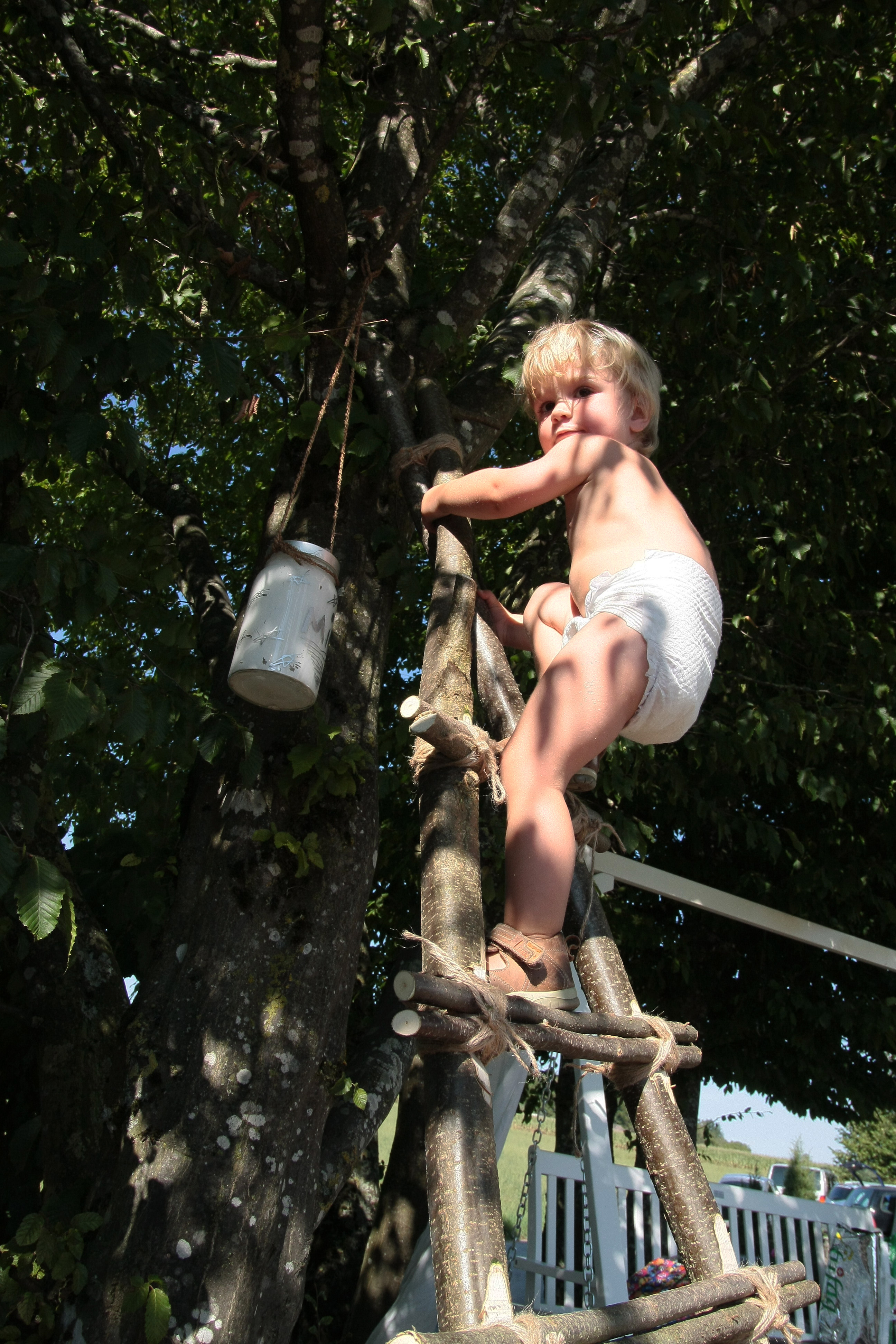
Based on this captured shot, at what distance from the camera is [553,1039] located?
1318mm

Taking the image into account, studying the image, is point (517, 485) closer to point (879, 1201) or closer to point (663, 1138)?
point (663, 1138)

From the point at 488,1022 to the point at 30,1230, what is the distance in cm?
140

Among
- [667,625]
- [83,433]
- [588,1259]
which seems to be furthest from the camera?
[588,1259]

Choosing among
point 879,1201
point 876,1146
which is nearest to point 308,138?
point 879,1201

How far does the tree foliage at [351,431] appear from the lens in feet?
7.41

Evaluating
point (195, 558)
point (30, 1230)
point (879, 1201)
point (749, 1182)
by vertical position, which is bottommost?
point (879, 1201)

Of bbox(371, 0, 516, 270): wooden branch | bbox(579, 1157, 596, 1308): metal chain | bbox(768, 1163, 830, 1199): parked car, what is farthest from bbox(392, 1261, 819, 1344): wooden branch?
bbox(768, 1163, 830, 1199): parked car

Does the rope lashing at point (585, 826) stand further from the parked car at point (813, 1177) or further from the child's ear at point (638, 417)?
the parked car at point (813, 1177)

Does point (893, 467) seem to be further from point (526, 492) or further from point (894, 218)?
point (526, 492)

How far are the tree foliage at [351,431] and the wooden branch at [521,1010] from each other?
32.2 inches

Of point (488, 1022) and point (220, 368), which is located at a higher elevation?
point (220, 368)

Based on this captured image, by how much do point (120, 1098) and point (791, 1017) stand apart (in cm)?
684

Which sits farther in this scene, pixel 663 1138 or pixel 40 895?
pixel 40 895

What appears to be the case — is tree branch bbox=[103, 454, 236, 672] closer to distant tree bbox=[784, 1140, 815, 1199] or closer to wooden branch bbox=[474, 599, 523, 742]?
wooden branch bbox=[474, 599, 523, 742]
